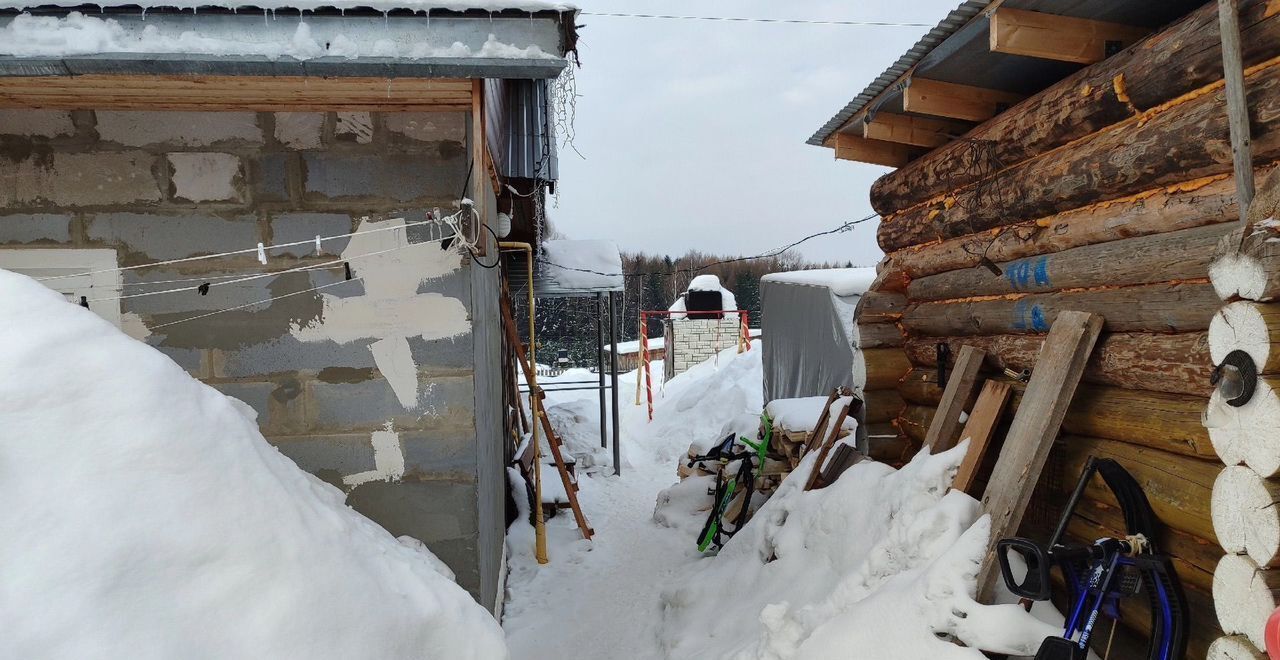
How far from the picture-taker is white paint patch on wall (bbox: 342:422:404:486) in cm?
383

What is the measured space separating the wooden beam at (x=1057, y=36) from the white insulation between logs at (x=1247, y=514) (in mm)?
2018

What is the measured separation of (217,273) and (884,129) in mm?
4202

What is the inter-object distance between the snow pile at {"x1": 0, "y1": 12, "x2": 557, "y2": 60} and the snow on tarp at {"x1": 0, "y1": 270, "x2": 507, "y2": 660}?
50.2 inches

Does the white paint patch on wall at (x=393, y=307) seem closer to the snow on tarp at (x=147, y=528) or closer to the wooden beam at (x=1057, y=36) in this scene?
the snow on tarp at (x=147, y=528)

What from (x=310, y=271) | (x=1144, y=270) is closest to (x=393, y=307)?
(x=310, y=271)

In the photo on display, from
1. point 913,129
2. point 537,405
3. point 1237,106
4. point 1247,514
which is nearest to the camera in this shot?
point 1247,514

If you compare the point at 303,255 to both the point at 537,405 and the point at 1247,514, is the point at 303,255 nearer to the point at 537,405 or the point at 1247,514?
the point at 537,405

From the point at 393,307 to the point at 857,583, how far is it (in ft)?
9.67

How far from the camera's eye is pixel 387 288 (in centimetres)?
381

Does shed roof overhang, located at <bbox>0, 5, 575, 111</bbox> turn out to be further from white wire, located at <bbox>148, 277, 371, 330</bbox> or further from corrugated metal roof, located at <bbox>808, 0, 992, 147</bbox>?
corrugated metal roof, located at <bbox>808, 0, 992, 147</bbox>

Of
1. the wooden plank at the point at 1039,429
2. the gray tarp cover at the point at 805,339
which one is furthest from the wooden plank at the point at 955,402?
the gray tarp cover at the point at 805,339

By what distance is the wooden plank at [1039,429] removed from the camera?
10.9 ft

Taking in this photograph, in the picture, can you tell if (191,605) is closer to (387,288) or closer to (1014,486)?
(387,288)

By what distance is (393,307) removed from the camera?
12.5 ft
